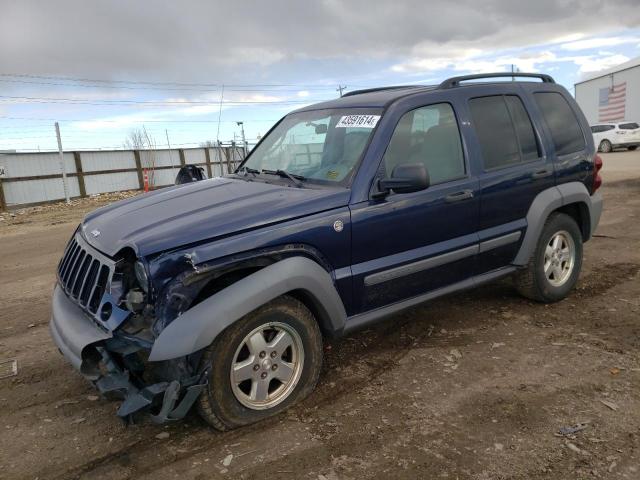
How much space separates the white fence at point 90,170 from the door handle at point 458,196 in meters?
11.4

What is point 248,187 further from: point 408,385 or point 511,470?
point 511,470

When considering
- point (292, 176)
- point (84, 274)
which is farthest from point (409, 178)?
point (84, 274)

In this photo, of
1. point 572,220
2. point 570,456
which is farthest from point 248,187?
point 572,220

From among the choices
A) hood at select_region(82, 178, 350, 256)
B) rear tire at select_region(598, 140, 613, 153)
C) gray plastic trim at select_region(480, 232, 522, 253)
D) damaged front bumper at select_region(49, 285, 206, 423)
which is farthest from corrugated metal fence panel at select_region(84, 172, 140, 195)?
rear tire at select_region(598, 140, 613, 153)

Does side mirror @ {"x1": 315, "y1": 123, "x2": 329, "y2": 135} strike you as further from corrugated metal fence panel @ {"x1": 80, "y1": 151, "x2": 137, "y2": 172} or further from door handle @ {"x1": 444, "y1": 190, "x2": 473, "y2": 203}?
corrugated metal fence panel @ {"x1": 80, "y1": 151, "x2": 137, "y2": 172}

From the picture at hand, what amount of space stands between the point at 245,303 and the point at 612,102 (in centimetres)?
4766

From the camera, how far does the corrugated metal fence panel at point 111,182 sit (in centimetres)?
2092

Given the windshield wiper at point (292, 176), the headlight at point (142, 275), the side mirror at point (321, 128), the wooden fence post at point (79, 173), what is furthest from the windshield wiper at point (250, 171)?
the wooden fence post at point (79, 173)

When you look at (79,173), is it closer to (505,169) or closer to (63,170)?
(63,170)

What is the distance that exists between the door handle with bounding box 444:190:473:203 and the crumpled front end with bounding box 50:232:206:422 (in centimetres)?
212

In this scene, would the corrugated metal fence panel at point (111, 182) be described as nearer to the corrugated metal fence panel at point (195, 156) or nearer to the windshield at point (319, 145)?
the corrugated metal fence panel at point (195, 156)

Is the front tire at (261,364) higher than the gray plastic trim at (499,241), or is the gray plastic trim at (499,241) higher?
the gray plastic trim at (499,241)

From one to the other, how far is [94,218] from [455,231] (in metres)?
Result: 2.64

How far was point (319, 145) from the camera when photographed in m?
4.03
